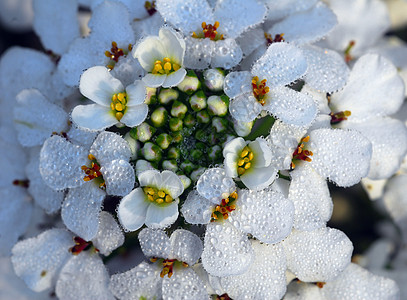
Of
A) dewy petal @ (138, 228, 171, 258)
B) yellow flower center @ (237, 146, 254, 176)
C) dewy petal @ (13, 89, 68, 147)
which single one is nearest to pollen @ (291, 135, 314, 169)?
yellow flower center @ (237, 146, 254, 176)

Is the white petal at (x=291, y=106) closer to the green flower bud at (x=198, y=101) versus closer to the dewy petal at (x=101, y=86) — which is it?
the green flower bud at (x=198, y=101)

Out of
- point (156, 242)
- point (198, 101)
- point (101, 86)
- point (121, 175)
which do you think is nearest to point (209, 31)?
point (198, 101)

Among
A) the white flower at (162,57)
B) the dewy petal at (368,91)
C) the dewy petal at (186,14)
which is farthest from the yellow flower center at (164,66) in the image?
the dewy petal at (368,91)

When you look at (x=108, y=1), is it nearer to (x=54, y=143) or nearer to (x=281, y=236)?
(x=54, y=143)

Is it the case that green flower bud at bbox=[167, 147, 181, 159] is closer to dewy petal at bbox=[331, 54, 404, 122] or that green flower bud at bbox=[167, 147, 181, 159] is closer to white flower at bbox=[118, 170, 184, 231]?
white flower at bbox=[118, 170, 184, 231]

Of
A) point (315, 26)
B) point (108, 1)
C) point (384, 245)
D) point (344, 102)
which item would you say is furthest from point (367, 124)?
point (108, 1)
